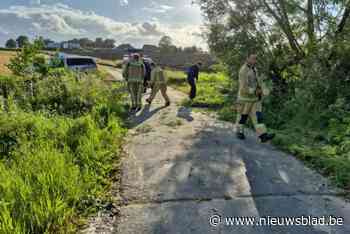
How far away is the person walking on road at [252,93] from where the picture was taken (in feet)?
17.5

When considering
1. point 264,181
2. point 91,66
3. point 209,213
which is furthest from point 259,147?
point 91,66

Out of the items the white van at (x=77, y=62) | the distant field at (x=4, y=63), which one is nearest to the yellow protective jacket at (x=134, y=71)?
the distant field at (x=4, y=63)

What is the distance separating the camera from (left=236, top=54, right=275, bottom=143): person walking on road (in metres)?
5.34

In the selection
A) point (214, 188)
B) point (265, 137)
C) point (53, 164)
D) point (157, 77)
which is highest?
point (157, 77)

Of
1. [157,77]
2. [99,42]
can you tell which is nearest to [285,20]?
[157,77]

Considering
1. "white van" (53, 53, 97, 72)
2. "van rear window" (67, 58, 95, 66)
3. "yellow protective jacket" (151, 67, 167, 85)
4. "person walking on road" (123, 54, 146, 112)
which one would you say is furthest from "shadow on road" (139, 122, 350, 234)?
"van rear window" (67, 58, 95, 66)

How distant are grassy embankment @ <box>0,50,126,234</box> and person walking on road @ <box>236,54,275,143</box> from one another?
2.65 m

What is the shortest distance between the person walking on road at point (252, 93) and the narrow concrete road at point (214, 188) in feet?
1.40

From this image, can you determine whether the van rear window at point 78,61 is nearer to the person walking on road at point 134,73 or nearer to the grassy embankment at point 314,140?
the person walking on road at point 134,73

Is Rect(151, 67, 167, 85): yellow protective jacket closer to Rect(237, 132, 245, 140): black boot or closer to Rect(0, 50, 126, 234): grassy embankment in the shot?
Rect(0, 50, 126, 234): grassy embankment

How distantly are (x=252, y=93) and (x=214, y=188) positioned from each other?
242 centimetres

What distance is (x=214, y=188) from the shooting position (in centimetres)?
373

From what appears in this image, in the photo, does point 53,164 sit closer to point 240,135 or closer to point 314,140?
point 240,135

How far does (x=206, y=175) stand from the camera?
414 cm
